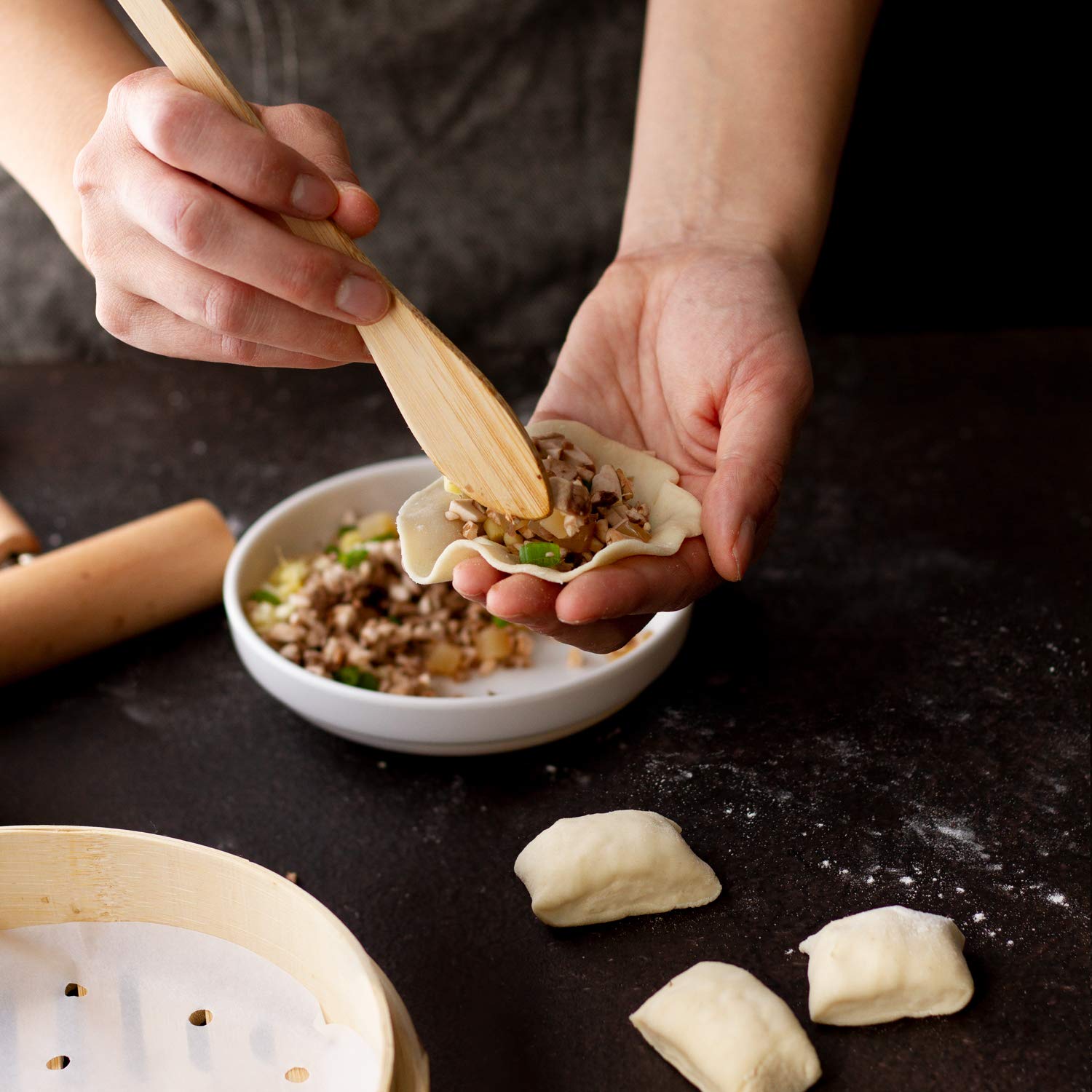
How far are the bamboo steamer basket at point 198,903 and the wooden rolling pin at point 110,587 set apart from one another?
1.80ft

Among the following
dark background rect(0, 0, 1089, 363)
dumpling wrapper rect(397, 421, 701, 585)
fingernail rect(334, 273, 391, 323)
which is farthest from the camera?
dark background rect(0, 0, 1089, 363)

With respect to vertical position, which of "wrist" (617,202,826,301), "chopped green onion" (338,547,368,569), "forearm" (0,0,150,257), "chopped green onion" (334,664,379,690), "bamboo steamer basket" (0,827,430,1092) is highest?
"forearm" (0,0,150,257)

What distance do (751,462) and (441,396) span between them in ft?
1.00

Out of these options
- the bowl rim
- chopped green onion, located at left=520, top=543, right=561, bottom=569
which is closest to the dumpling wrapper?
chopped green onion, located at left=520, top=543, right=561, bottom=569

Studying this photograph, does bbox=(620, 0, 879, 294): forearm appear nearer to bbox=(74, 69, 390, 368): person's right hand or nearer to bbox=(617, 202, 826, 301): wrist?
bbox=(617, 202, 826, 301): wrist

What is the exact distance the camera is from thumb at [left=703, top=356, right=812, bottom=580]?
3.40 feet

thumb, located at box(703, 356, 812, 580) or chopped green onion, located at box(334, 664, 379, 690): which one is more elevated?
thumb, located at box(703, 356, 812, 580)

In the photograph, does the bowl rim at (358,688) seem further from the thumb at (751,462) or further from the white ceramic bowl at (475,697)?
the thumb at (751,462)

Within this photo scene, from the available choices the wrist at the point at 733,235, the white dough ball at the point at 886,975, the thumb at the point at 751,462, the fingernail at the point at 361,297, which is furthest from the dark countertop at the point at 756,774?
the fingernail at the point at 361,297

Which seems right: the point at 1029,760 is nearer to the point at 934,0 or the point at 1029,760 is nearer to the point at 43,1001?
the point at 43,1001

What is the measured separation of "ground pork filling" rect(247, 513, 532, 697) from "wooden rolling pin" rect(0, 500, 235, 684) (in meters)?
0.11

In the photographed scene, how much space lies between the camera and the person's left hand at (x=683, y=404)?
3.41 feet

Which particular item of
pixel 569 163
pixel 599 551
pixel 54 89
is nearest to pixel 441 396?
pixel 599 551

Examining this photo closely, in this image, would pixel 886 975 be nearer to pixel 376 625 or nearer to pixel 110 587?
pixel 376 625
